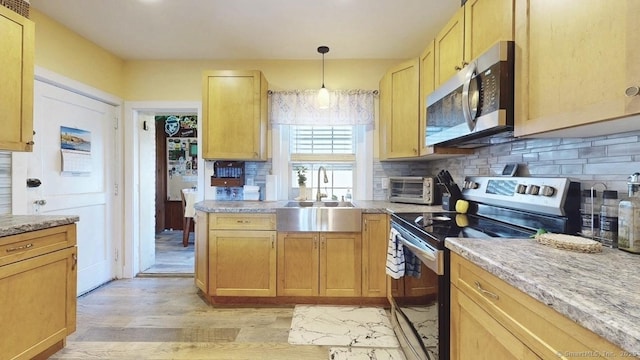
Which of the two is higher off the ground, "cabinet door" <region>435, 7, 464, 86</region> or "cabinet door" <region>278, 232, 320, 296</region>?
"cabinet door" <region>435, 7, 464, 86</region>

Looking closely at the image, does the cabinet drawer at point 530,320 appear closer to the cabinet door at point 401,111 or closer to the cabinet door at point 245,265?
the cabinet door at point 401,111

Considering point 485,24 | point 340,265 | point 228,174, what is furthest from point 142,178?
point 485,24

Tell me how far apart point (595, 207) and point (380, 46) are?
2219mm

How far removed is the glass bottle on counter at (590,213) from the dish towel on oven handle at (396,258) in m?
0.89

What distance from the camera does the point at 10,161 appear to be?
2135mm

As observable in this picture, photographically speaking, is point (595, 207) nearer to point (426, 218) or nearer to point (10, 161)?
point (426, 218)

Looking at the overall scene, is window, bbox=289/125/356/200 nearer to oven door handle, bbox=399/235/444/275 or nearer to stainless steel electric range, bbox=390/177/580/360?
stainless steel electric range, bbox=390/177/580/360

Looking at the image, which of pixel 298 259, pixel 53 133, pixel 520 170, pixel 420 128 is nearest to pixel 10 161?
pixel 53 133

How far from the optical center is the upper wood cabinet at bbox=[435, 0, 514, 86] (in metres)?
1.43

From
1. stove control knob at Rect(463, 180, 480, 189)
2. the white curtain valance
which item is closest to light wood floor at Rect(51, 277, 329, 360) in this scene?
stove control knob at Rect(463, 180, 480, 189)

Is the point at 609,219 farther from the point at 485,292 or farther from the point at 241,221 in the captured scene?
the point at 241,221

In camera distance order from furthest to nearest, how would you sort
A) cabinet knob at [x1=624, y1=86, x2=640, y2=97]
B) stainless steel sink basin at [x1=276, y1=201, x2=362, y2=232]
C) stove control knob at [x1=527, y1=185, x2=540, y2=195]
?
stainless steel sink basin at [x1=276, y1=201, x2=362, y2=232]
stove control knob at [x1=527, y1=185, x2=540, y2=195]
cabinet knob at [x1=624, y1=86, x2=640, y2=97]

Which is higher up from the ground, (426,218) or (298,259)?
(426,218)

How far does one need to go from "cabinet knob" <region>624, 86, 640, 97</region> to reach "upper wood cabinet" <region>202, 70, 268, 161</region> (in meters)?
2.44
